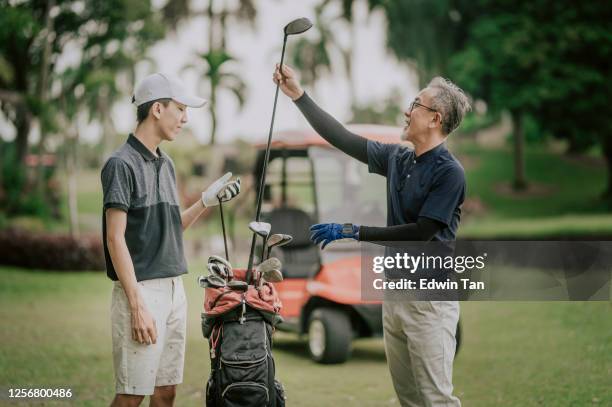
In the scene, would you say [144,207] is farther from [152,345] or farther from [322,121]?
[322,121]

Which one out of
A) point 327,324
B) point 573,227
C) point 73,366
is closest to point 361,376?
point 327,324

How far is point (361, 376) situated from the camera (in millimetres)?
7320

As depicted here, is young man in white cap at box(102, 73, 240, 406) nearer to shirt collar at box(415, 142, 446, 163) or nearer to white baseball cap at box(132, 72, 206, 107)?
white baseball cap at box(132, 72, 206, 107)

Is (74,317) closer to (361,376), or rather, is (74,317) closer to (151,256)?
(361,376)

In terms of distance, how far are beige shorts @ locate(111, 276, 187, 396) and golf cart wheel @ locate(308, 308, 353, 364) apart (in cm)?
393

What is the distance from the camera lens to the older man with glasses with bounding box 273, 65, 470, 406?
11.9 feet

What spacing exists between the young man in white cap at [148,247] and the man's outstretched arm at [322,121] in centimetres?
48

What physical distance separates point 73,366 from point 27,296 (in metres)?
6.57

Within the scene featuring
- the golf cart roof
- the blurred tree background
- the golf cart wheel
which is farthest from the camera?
the blurred tree background

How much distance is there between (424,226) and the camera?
3584 mm

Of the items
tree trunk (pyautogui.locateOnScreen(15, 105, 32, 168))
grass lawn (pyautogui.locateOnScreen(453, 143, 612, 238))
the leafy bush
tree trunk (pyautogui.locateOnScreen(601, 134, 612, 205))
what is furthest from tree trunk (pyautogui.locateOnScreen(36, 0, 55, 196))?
tree trunk (pyautogui.locateOnScreen(601, 134, 612, 205))

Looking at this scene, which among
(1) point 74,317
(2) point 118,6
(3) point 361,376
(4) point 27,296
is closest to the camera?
(3) point 361,376

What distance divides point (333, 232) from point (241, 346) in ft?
2.16

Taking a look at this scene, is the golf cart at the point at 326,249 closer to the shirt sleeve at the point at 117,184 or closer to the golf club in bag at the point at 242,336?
the golf club in bag at the point at 242,336
